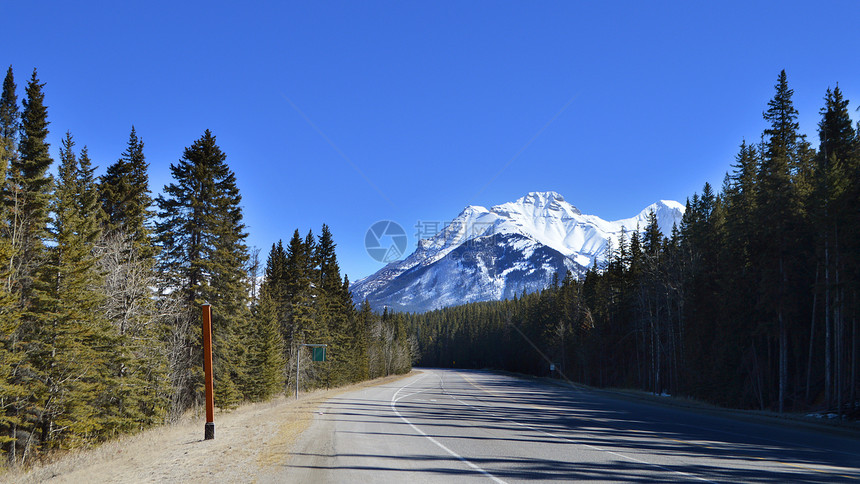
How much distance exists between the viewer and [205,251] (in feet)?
96.0

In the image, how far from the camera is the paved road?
1050 cm

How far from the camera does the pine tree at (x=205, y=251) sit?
94.4ft

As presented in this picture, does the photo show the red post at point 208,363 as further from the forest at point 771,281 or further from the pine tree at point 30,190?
the forest at point 771,281

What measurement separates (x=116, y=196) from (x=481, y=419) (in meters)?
25.8

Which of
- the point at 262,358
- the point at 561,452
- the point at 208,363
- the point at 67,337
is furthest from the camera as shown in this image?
the point at 262,358

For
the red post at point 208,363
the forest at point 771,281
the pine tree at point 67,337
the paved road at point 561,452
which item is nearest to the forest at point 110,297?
the pine tree at point 67,337

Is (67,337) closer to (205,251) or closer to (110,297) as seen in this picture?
(110,297)

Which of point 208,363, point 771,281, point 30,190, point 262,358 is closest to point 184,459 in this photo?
→ point 208,363

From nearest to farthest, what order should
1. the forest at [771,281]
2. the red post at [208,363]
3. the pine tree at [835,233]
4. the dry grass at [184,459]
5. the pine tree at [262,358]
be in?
the dry grass at [184,459] → the red post at [208,363] → the pine tree at [835,233] → the forest at [771,281] → the pine tree at [262,358]

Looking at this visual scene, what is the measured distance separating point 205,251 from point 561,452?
77.4 ft

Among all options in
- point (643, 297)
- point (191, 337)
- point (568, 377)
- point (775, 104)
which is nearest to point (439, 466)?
point (191, 337)

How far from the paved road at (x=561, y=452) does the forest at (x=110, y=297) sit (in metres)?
10.0

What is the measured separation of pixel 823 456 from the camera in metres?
13.0

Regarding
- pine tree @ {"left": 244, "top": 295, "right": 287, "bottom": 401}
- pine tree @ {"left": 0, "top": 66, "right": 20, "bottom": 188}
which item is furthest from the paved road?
pine tree @ {"left": 0, "top": 66, "right": 20, "bottom": 188}
